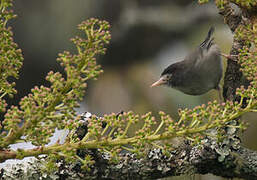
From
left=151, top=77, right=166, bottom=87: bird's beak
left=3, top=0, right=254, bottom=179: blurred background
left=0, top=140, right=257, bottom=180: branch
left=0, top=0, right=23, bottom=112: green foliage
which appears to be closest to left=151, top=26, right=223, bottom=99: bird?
left=151, top=77, right=166, bottom=87: bird's beak

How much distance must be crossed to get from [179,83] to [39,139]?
55 centimetres

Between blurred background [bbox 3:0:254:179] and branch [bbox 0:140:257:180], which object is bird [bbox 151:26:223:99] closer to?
branch [bbox 0:140:257:180]

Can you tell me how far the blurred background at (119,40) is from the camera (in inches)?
91.0

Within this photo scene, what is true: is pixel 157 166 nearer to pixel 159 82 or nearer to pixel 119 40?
pixel 159 82

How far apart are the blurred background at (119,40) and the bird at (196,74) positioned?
1015mm

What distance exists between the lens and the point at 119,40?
2469 mm

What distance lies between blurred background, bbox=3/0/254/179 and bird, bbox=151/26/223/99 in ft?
3.33

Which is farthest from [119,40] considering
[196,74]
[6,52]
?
[6,52]

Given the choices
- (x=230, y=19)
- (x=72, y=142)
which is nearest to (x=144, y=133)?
(x=72, y=142)

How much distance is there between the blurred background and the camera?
231 centimetres

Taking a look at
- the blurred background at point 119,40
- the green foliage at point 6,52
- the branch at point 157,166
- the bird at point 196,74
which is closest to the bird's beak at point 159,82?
the bird at point 196,74

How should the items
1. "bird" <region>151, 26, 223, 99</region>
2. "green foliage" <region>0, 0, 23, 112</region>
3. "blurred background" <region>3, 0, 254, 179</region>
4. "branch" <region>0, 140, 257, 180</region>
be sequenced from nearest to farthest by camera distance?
"green foliage" <region>0, 0, 23, 112</region>
"branch" <region>0, 140, 257, 180</region>
"bird" <region>151, 26, 223, 99</region>
"blurred background" <region>3, 0, 254, 179</region>

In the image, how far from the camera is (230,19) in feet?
3.22

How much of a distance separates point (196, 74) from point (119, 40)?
4.53 feet
